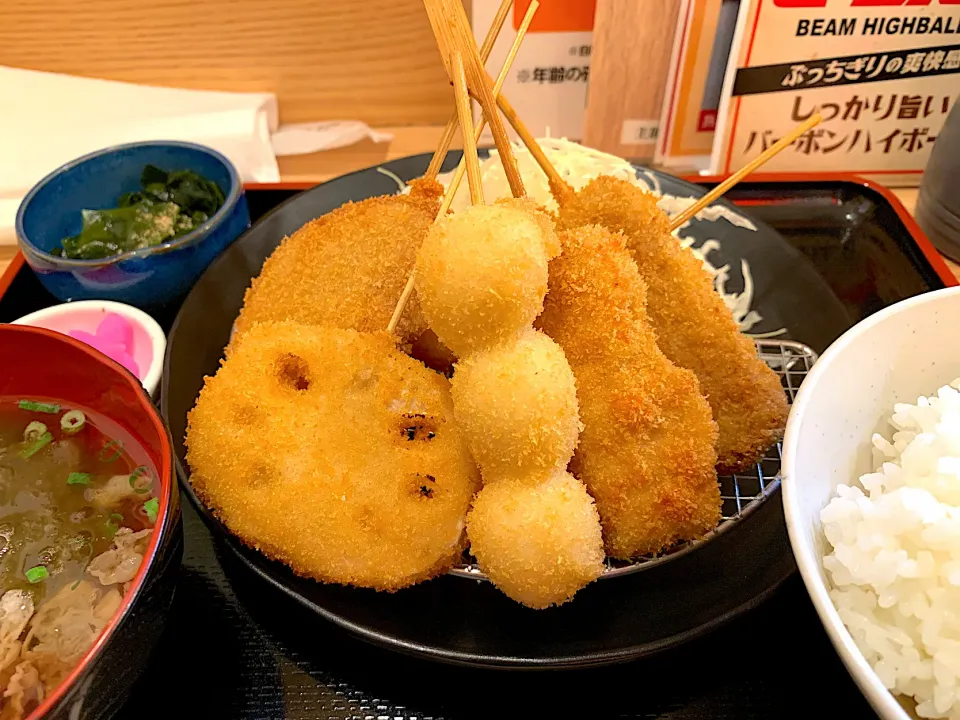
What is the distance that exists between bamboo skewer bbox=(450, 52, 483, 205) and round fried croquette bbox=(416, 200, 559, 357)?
11 centimetres

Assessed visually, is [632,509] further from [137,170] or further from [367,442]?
[137,170]

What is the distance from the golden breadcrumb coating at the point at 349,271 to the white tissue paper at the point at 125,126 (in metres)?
0.85

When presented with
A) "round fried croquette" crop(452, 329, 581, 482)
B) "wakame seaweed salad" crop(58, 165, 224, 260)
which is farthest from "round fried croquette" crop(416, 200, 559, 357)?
"wakame seaweed salad" crop(58, 165, 224, 260)

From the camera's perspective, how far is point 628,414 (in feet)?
4.23

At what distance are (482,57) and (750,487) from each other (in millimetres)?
1060

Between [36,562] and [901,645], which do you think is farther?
[36,562]

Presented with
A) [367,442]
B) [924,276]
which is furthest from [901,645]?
[924,276]

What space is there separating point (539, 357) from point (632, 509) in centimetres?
33

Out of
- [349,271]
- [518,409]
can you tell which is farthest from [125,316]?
[518,409]

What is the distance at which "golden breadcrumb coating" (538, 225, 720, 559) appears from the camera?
1.29m

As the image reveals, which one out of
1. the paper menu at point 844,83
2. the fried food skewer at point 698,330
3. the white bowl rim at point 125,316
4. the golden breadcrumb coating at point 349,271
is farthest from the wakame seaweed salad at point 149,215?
the paper menu at point 844,83

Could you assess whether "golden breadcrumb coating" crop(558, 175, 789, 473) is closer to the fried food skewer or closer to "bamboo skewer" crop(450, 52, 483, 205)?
the fried food skewer

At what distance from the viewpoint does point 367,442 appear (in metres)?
1.33

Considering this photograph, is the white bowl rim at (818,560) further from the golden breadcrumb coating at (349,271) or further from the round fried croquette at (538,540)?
the golden breadcrumb coating at (349,271)
